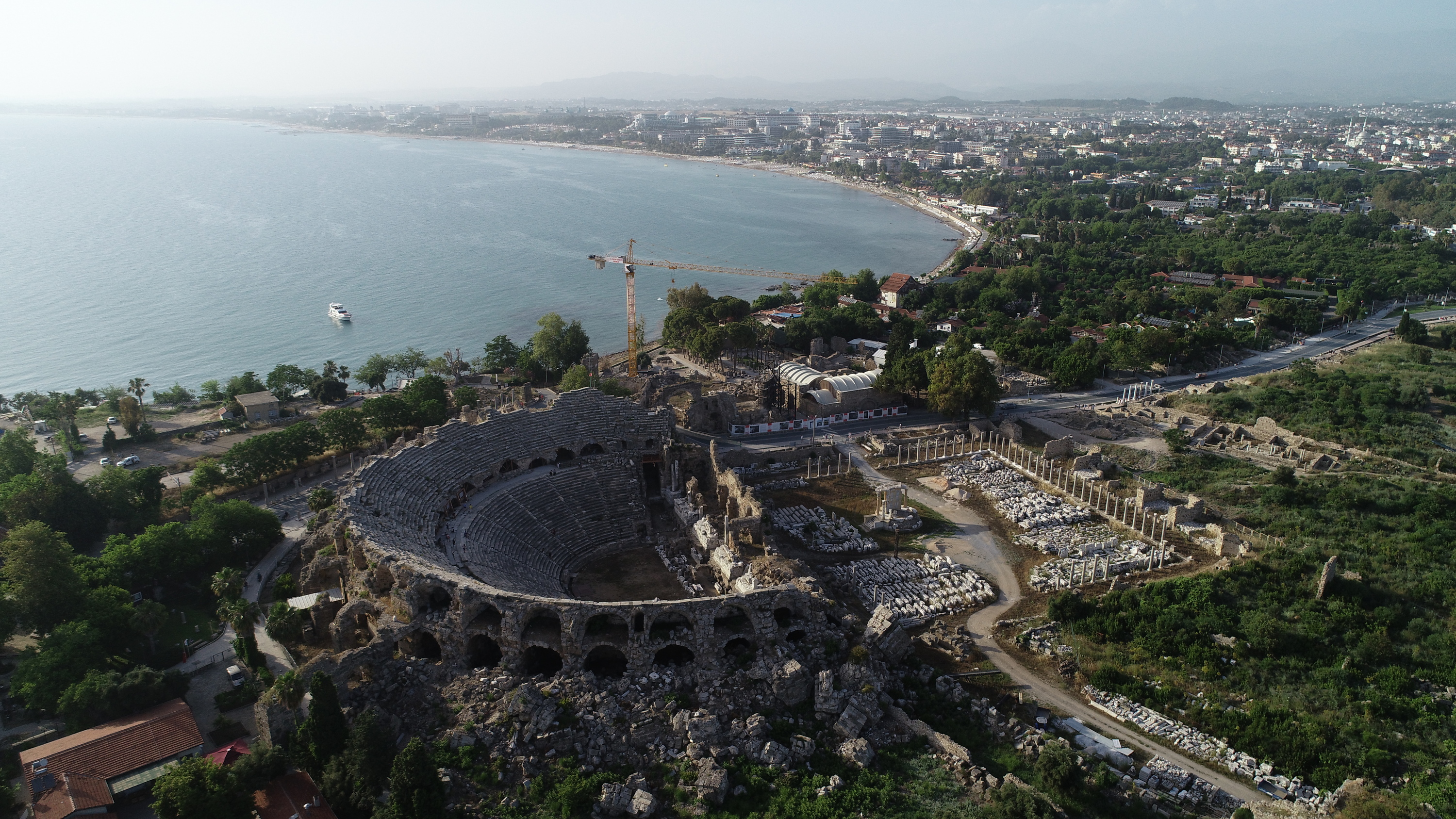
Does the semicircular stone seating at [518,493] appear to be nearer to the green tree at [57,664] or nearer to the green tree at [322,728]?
the green tree at [322,728]

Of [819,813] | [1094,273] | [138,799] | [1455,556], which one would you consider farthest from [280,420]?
[1094,273]

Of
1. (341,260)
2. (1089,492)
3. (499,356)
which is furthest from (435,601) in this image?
(341,260)

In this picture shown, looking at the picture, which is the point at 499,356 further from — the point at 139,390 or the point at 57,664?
the point at 57,664

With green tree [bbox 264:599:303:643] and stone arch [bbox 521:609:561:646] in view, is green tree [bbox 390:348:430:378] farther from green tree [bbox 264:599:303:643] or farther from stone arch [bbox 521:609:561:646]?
stone arch [bbox 521:609:561:646]

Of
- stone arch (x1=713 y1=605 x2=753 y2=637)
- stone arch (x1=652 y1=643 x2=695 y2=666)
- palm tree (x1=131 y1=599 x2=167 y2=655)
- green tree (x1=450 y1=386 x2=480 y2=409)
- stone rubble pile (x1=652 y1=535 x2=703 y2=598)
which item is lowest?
stone rubble pile (x1=652 y1=535 x2=703 y2=598)

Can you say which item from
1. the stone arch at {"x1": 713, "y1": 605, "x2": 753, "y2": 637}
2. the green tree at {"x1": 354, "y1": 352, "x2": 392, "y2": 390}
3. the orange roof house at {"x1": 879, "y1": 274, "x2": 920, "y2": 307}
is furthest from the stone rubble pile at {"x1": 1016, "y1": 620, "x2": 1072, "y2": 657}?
the orange roof house at {"x1": 879, "y1": 274, "x2": 920, "y2": 307}

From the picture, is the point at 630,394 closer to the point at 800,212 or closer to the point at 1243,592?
the point at 1243,592
